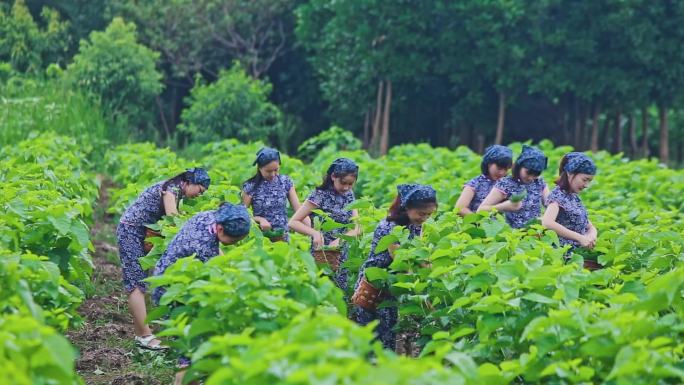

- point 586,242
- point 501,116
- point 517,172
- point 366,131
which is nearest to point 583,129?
point 501,116

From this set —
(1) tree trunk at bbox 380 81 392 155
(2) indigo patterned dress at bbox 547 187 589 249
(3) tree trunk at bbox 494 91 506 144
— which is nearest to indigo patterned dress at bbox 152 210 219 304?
(2) indigo patterned dress at bbox 547 187 589 249

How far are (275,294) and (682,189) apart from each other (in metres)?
8.21

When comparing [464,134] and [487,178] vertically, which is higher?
[487,178]

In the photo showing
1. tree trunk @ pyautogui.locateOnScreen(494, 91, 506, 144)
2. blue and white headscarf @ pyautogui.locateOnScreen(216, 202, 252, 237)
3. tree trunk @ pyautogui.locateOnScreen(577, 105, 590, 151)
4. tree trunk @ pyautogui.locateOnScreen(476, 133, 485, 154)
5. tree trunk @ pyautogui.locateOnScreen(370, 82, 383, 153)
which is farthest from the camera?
tree trunk @ pyautogui.locateOnScreen(476, 133, 485, 154)

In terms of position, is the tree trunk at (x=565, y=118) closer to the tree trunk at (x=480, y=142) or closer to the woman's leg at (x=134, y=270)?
the tree trunk at (x=480, y=142)

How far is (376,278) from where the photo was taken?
283 inches

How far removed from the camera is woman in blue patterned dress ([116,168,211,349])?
28.1 feet

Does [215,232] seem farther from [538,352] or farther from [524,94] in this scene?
[524,94]

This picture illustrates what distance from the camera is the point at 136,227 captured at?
28.4 ft

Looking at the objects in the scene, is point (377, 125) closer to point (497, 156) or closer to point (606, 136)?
point (606, 136)

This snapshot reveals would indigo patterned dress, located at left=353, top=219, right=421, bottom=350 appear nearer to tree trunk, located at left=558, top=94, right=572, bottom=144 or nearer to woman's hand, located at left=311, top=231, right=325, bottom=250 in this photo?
woman's hand, located at left=311, top=231, right=325, bottom=250

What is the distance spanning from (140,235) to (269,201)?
1.05m

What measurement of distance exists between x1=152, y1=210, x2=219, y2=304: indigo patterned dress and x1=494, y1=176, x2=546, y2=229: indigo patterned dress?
2836 mm

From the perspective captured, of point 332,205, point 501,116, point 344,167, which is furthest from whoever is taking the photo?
point 501,116
